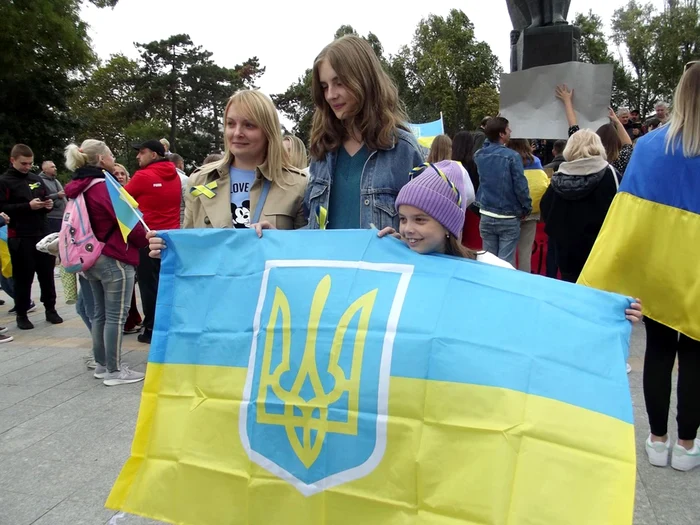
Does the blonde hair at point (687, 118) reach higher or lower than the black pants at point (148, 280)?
higher

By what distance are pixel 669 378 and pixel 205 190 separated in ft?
8.10

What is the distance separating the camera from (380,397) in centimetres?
173

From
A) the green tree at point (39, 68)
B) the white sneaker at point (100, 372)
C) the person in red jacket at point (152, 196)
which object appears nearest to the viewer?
the white sneaker at point (100, 372)

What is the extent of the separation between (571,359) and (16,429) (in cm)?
351

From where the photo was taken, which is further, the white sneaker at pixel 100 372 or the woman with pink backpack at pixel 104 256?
the white sneaker at pixel 100 372

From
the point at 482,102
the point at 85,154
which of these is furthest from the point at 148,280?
the point at 482,102

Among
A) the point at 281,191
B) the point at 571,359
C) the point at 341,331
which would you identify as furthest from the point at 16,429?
the point at 571,359

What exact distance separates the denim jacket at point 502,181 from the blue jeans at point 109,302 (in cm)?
329

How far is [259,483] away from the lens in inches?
73.0

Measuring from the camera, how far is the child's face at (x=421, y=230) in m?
1.94

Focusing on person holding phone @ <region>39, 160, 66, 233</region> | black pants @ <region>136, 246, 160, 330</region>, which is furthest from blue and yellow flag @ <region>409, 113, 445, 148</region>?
person holding phone @ <region>39, 160, 66, 233</region>

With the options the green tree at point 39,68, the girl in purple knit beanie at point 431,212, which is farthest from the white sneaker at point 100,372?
the green tree at point 39,68

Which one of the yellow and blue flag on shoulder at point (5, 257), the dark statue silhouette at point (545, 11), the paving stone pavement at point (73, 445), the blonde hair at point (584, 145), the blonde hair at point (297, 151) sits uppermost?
the dark statue silhouette at point (545, 11)

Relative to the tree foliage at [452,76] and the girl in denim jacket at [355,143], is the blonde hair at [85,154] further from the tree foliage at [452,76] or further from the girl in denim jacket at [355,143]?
the tree foliage at [452,76]
